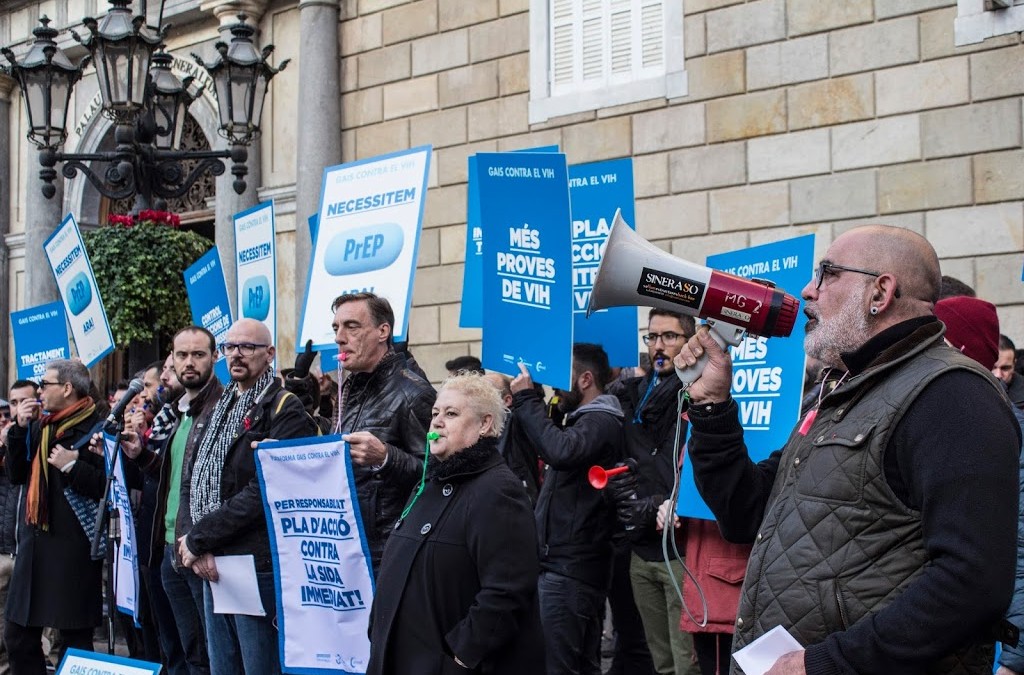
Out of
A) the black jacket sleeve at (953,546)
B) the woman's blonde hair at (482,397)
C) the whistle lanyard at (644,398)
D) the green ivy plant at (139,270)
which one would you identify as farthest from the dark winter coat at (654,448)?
the green ivy plant at (139,270)

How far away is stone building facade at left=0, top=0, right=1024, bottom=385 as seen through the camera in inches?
350

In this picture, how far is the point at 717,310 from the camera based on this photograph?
3.25 meters

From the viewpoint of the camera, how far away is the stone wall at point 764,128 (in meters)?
8.85

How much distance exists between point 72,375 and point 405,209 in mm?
→ 2773

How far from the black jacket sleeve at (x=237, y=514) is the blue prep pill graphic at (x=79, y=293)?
138 inches

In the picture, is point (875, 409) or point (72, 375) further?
point (72, 375)

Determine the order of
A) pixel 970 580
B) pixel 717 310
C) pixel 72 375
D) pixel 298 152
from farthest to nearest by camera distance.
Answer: pixel 298 152
pixel 72 375
pixel 717 310
pixel 970 580

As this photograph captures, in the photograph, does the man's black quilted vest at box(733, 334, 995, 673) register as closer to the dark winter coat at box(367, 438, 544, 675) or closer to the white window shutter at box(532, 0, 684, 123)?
the dark winter coat at box(367, 438, 544, 675)

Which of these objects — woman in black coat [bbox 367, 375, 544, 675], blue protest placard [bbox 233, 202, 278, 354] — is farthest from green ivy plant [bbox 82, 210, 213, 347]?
woman in black coat [bbox 367, 375, 544, 675]

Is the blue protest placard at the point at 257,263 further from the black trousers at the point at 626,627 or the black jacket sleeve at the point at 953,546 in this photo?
the black jacket sleeve at the point at 953,546

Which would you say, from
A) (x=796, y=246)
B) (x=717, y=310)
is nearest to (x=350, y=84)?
(x=796, y=246)

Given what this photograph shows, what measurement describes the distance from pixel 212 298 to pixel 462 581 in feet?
15.5

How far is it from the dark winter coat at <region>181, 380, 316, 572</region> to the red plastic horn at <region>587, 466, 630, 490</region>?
132 cm

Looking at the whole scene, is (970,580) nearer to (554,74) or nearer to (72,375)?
(72,375)
